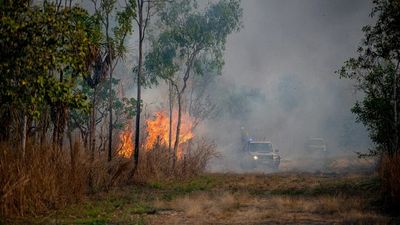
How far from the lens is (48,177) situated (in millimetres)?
9914

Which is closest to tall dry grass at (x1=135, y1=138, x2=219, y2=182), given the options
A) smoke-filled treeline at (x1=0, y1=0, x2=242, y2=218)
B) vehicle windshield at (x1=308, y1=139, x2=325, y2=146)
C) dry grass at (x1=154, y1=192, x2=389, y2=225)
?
smoke-filled treeline at (x1=0, y1=0, x2=242, y2=218)

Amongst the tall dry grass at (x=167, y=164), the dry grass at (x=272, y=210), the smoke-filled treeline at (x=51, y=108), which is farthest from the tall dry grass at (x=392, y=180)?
the tall dry grass at (x=167, y=164)

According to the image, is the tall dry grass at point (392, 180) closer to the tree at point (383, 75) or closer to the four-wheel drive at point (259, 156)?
the tree at point (383, 75)

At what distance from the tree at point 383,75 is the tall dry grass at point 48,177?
32.9 ft

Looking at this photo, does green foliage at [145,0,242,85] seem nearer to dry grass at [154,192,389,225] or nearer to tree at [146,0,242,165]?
tree at [146,0,242,165]

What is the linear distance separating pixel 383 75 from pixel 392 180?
7.89 m

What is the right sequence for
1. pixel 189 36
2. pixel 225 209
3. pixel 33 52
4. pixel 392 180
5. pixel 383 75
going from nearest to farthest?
pixel 33 52
pixel 392 180
pixel 225 209
pixel 383 75
pixel 189 36

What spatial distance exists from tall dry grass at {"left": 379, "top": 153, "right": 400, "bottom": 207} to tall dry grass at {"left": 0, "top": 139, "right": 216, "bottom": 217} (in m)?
8.32

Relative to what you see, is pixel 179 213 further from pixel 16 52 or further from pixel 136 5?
pixel 136 5

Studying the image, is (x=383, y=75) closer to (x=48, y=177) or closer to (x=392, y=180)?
(x=392, y=180)

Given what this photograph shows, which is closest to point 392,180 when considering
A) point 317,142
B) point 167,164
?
point 167,164

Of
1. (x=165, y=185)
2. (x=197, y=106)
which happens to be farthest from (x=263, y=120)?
(x=165, y=185)

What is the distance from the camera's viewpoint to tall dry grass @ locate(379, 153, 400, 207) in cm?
1027

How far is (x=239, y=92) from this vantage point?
66.8 meters
